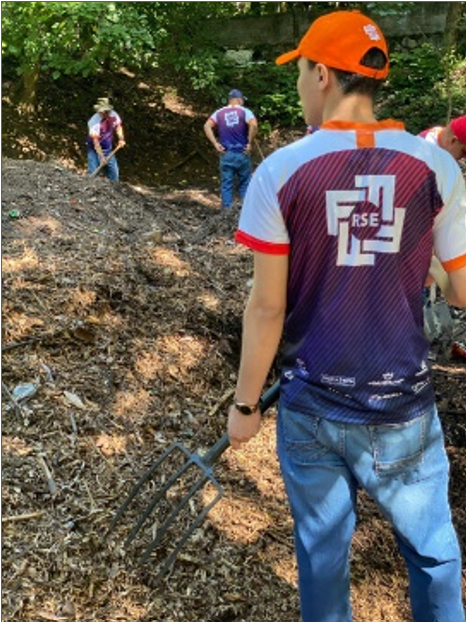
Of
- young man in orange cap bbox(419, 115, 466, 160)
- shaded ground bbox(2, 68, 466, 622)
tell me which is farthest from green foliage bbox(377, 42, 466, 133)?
young man in orange cap bbox(419, 115, 466, 160)

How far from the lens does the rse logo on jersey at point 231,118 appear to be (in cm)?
991

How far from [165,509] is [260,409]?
1222 millimetres

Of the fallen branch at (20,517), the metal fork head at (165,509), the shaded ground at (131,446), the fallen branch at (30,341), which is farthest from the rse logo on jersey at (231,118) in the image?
the fallen branch at (20,517)

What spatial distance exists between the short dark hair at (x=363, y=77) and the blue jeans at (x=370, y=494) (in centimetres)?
82

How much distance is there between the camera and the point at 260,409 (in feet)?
7.34

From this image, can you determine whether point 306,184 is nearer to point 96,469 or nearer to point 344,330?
point 344,330

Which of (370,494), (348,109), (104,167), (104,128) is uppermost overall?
(348,109)

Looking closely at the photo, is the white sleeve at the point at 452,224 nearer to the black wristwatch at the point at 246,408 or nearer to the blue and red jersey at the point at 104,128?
the black wristwatch at the point at 246,408

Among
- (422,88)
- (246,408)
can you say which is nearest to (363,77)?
(246,408)

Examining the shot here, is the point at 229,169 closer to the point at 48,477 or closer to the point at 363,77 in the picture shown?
the point at 48,477

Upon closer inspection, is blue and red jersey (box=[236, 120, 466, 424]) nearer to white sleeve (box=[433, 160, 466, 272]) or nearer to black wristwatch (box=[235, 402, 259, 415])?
white sleeve (box=[433, 160, 466, 272])

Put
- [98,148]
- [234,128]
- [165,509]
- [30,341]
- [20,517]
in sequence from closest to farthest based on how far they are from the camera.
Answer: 1. [20,517]
2. [165,509]
3. [30,341]
4. [234,128]
5. [98,148]

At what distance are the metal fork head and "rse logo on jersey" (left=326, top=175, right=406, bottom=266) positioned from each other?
47.9 inches

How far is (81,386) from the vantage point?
12.5ft
